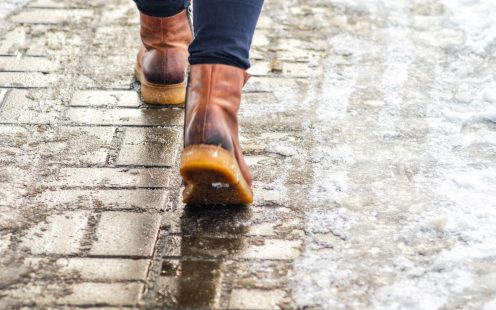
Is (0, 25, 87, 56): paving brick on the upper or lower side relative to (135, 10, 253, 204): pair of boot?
lower

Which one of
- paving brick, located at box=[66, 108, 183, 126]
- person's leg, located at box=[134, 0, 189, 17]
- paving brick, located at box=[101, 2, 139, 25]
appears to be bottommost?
paving brick, located at box=[101, 2, 139, 25]

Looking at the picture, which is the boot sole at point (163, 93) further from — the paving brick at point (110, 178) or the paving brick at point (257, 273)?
the paving brick at point (257, 273)

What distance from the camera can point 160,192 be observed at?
7.97 feet

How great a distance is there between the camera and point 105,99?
9.82ft

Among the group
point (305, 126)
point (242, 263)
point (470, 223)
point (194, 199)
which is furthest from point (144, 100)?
point (470, 223)

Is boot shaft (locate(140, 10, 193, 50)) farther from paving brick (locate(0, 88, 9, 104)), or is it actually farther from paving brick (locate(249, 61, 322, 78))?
paving brick (locate(0, 88, 9, 104))

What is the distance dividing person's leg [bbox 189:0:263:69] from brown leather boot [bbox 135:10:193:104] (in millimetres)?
695

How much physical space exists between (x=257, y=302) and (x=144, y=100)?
4.02 ft

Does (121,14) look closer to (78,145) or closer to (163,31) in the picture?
(163,31)

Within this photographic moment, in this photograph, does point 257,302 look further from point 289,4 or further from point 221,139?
point 289,4

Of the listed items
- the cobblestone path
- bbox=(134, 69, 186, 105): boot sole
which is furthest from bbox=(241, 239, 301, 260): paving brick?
bbox=(134, 69, 186, 105): boot sole

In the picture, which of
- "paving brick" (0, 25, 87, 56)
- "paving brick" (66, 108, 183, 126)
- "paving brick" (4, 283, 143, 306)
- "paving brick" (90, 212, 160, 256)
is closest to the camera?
"paving brick" (4, 283, 143, 306)

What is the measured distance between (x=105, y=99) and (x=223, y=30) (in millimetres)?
952

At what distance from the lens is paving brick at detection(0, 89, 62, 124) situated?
2.84m
